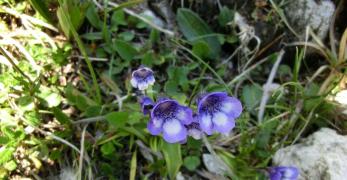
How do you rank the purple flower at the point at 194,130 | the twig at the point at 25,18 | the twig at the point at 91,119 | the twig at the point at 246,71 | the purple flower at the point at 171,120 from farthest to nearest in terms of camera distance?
the twig at the point at 246,71 → the twig at the point at 25,18 → the twig at the point at 91,119 → the purple flower at the point at 194,130 → the purple flower at the point at 171,120

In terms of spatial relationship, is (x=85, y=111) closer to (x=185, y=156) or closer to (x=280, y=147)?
(x=185, y=156)

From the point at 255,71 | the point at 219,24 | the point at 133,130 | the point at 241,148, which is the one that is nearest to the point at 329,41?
the point at 255,71

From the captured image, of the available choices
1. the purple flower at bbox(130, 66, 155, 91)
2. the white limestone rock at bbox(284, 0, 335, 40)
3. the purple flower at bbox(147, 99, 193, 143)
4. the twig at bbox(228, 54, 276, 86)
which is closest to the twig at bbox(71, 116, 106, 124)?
the purple flower at bbox(130, 66, 155, 91)

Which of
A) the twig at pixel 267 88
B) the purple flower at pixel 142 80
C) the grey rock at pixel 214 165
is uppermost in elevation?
the purple flower at pixel 142 80

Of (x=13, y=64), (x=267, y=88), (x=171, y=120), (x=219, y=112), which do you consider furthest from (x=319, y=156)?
(x=13, y=64)

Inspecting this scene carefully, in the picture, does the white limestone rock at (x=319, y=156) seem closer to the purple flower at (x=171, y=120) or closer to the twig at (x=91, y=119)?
the purple flower at (x=171, y=120)

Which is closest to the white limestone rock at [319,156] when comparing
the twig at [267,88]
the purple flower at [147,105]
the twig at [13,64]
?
the twig at [267,88]

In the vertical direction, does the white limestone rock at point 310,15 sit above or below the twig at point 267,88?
→ above

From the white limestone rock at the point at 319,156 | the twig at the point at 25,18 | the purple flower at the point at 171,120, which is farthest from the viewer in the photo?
the twig at the point at 25,18
